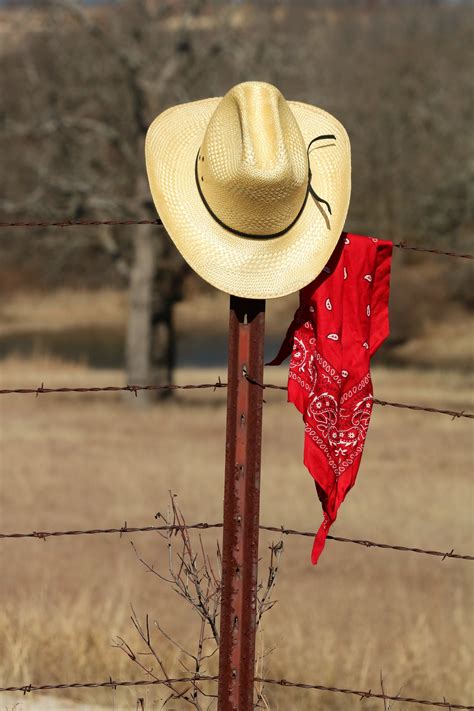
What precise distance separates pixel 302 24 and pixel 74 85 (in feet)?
88.6

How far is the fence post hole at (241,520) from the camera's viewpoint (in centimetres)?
372

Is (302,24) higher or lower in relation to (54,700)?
higher

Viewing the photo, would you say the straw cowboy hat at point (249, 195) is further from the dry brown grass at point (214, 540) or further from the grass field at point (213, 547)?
the dry brown grass at point (214, 540)

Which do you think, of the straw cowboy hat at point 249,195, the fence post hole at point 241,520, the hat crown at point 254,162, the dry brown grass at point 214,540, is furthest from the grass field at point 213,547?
the hat crown at point 254,162

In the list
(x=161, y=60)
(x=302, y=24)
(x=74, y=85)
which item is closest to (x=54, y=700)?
(x=161, y=60)

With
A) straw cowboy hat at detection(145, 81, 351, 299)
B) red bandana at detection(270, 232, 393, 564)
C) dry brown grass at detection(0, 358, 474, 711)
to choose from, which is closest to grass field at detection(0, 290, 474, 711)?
dry brown grass at detection(0, 358, 474, 711)

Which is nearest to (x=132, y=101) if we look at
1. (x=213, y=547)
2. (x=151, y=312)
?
(x=151, y=312)

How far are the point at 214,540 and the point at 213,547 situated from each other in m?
0.29

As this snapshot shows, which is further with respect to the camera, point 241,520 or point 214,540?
point 214,540

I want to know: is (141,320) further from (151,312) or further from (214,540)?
(214,540)

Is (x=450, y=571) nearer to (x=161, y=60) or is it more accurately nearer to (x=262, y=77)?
(x=262, y=77)

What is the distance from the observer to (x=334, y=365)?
3.94m

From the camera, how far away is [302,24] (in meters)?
48.8

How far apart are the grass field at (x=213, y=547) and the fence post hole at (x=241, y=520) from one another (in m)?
0.56
